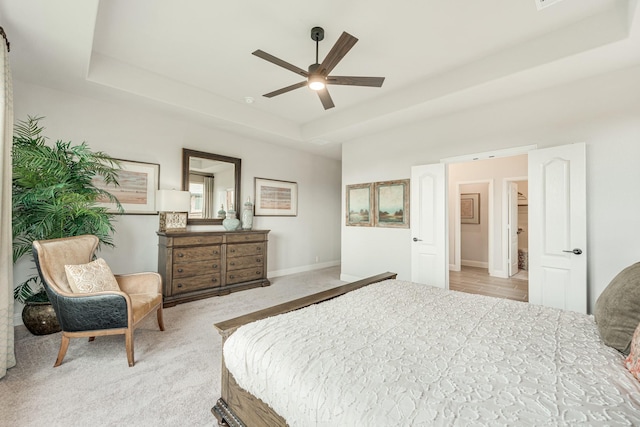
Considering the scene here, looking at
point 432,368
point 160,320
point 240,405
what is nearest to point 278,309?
point 240,405

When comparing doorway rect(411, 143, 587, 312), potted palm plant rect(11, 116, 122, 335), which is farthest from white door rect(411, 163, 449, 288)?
potted palm plant rect(11, 116, 122, 335)

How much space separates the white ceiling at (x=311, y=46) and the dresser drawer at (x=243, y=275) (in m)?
2.43

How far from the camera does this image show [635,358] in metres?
1.09

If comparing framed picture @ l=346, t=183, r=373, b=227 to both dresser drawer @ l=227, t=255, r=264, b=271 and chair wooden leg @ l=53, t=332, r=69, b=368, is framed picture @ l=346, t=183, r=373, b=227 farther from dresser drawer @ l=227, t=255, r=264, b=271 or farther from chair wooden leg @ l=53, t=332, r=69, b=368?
chair wooden leg @ l=53, t=332, r=69, b=368

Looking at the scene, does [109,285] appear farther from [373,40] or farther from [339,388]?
[373,40]

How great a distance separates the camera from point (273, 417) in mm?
1189

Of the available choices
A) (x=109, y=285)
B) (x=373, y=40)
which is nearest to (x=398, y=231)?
(x=373, y=40)

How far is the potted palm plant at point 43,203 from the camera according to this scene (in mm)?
2546

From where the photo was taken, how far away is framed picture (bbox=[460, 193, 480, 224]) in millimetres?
6793

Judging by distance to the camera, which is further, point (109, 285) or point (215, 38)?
point (215, 38)

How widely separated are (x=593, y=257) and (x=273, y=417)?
3.49 m

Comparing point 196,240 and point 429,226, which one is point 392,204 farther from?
point 196,240

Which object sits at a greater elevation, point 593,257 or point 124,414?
point 593,257

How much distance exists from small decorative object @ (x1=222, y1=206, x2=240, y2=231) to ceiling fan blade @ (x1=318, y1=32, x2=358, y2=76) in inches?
117
